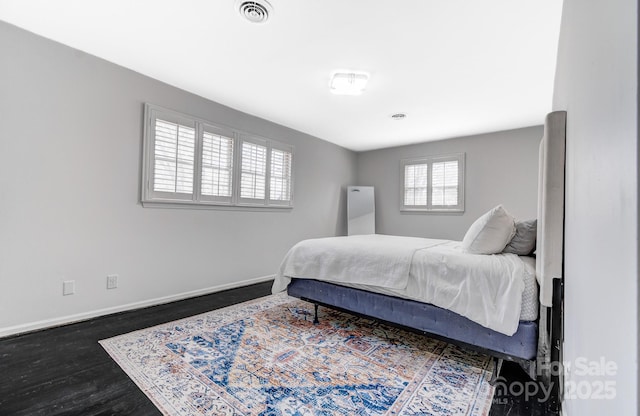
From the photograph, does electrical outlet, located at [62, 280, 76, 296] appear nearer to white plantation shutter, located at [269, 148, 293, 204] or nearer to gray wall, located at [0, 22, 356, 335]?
gray wall, located at [0, 22, 356, 335]

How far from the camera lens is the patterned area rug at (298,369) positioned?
1.60 m

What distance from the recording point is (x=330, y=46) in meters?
2.51

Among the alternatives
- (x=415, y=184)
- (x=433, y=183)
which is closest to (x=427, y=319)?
(x=433, y=183)

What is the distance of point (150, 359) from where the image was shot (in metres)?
2.04

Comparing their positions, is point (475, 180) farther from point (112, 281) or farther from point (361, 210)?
point (112, 281)

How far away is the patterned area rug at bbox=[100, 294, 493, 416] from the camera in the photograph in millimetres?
1600

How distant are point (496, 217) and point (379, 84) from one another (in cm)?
191

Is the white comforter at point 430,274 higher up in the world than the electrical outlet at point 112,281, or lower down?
higher up

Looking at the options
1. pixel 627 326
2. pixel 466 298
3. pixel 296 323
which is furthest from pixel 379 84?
pixel 627 326

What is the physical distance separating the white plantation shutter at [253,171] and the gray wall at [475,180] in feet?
9.09

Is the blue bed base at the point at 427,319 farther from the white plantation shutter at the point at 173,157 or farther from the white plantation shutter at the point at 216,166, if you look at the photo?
the white plantation shutter at the point at 173,157

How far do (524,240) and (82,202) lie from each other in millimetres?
3930

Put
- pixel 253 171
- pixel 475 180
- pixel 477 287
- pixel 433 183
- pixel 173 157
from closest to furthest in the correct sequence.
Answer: pixel 477 287 < pixel 173 157 < pixel 253 171 < pixel 475 180 < pixel 433 183

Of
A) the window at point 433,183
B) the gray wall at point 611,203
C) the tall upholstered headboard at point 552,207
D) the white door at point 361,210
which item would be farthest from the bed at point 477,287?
the white door at point 361,210
